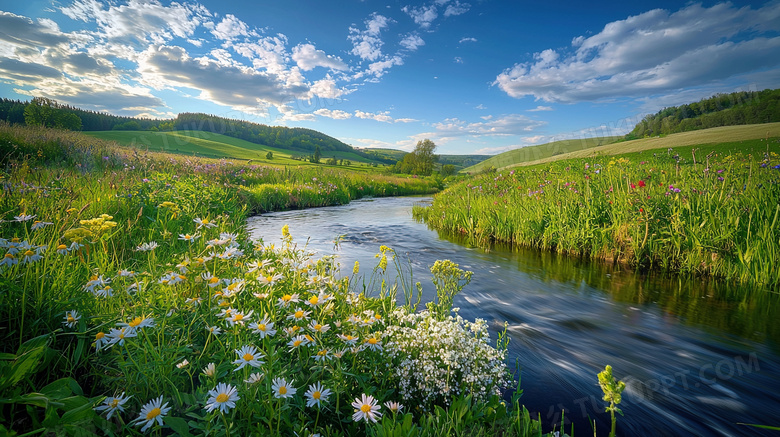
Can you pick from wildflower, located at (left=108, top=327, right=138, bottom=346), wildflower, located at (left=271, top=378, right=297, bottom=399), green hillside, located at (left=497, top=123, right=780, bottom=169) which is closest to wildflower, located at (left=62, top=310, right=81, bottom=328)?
wildflower, located at (left=108, top=327, right=138, bottom=346)

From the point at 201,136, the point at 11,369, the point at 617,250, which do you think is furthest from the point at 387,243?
the point at 201,136

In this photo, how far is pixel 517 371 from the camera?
3064 mm

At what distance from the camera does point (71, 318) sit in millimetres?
2084

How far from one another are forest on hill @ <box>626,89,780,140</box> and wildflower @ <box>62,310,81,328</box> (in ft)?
118

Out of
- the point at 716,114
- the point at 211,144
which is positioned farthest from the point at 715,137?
the point at 211,144

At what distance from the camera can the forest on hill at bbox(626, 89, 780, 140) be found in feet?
79.9

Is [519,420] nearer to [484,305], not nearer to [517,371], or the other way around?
[517,371]

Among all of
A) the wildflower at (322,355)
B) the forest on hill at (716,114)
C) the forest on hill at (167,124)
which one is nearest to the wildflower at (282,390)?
the wildflower at (322,355)

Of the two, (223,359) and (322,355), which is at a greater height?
(322,355)

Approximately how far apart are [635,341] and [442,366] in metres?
2.76

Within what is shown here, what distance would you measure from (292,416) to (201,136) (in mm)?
81249

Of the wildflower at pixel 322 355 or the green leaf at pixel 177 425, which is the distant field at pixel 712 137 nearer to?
the wildflower at pixel 322 355

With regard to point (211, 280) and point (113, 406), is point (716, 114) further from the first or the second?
point (113, 406)

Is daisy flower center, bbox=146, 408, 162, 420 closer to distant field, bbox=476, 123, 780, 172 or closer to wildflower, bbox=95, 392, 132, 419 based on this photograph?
wildflower, bbox=95, 392, 132, 419
